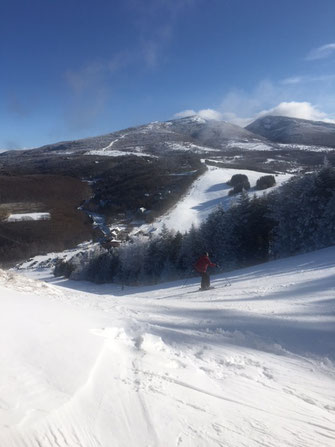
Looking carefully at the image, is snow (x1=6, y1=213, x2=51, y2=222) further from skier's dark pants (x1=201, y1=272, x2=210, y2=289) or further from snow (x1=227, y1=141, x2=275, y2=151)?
snow (x1=227, y1=141, x2=275, y2=151)

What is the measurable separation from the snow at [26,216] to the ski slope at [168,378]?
56147mm

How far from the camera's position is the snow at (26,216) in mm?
57713

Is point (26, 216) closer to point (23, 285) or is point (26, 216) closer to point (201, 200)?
point (201, 200)

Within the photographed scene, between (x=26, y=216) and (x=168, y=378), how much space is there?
61.7 metres

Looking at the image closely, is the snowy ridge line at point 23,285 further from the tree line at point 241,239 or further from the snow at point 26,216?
the snow at point 26,216

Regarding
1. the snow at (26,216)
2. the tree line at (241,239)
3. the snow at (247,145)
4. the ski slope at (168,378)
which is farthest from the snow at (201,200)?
the snow at (247,145)

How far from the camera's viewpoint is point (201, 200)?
56.0 meters

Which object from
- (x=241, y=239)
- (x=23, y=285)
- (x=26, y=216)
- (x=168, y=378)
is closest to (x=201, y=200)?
(x=241, y=239)

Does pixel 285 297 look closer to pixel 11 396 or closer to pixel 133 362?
pixel 133 362

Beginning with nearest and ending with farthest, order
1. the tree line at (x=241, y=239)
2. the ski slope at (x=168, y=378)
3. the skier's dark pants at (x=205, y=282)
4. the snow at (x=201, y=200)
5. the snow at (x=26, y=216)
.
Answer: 1. the ski slope at (x=168, y=378)
2. the skier's dark pants at (x=205, y=282)
3. the tree line at (x=241, y=239)
4. the snow at (x=201, y=200)
5. the snow at (x=26, y=216)

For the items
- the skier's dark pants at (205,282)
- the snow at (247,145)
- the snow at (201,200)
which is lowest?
the skier's dark pants at (205,282)

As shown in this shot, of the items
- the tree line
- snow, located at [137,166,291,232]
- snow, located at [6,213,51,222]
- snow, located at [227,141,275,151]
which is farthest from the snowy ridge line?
snow, located at [227,141,275,151]

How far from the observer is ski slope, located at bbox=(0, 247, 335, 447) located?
2951mm

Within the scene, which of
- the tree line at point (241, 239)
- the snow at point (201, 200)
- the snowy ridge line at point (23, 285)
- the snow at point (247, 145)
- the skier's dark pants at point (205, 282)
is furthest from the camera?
the snow at point (247, 145)
